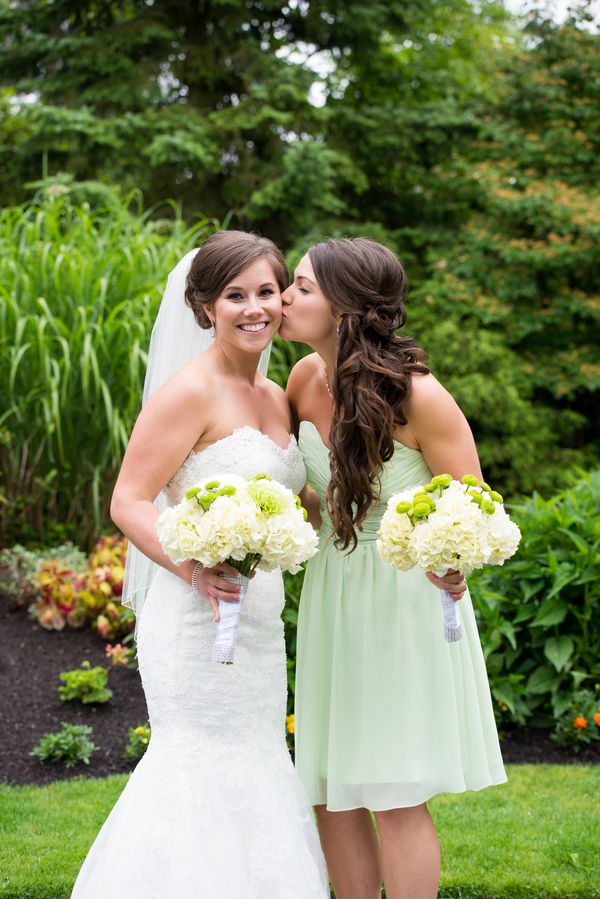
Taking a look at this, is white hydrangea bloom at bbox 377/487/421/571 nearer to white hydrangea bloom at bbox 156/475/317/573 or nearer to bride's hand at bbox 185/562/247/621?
white hydrangea bloom at bbox 156/475/317/573

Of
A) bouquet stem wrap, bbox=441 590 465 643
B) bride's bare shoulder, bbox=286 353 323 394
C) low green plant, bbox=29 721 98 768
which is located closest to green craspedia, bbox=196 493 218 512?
bouquet stem wrap, bbox=441 590 465 643

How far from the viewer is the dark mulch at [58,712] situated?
4.75m

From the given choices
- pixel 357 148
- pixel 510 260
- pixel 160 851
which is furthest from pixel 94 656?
pixel 357 148

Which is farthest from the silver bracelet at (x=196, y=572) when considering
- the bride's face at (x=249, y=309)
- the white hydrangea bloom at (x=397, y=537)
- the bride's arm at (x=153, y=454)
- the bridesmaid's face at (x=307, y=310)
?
the bridesmaid's face at (x=307, y=310)

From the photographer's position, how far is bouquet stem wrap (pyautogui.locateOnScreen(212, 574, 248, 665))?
2.52 metres

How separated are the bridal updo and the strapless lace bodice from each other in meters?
0.43

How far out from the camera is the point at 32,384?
22.9 feet

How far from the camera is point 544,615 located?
505 centimetres

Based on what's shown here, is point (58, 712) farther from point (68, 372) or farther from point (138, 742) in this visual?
point (68, 372)

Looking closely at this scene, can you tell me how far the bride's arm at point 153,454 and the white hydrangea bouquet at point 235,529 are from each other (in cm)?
28

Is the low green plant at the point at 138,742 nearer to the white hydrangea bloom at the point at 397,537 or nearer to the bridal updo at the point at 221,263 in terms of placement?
the bridal updo at the point at 221,263

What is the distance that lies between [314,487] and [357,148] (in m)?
10.8

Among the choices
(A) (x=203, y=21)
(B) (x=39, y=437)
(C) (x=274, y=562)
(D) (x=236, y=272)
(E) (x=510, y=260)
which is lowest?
(E) (x=510, y=260)

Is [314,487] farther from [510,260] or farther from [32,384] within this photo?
[510,260]
